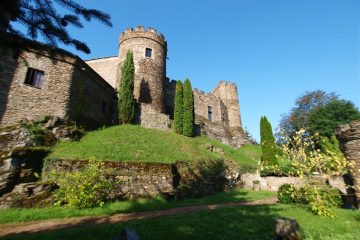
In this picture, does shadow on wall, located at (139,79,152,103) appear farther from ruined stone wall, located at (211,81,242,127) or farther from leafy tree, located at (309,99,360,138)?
leafy tree, located at (309,99,360,138)

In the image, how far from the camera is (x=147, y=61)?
25.9 meters

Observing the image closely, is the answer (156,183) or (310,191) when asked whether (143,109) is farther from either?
(310,191)

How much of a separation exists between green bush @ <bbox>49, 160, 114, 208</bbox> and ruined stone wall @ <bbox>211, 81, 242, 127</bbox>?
29.7 metres

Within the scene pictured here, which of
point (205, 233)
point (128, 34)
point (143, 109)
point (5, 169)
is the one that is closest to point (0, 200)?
point (5, 169)

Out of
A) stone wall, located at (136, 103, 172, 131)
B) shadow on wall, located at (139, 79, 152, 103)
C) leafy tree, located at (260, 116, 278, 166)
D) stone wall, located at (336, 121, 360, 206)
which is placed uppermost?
shadow on wall, located at (139, 79, 152, 103)

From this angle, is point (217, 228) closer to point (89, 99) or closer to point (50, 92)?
point (50, 92)

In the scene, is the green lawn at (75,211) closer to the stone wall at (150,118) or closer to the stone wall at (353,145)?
the stone wall at (353,145)

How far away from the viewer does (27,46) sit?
9.98 ft

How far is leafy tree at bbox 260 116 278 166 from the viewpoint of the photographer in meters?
22.1

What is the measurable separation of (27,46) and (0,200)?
8.91 meters

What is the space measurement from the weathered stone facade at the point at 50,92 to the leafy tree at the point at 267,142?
52.1 feet

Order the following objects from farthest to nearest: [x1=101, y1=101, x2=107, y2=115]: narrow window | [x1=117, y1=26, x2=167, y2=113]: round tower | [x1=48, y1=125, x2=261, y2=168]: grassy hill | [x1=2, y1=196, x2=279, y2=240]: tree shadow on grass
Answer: [x1=117, y1=26, x2=167, y2=113]: round tower, [x1=101, y1=101, x2=107, y2=115]: narrow window, [x1=48, y1=125, x2=261, y2=168]: grassy hill, [x1=2, y1=196, x2=279, y2=240]: tree shadow on grass

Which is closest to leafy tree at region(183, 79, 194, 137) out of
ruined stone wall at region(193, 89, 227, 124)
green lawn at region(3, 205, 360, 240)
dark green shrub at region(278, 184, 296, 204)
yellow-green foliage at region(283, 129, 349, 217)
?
ruined stone wall at region(193, 89, 227, 124)

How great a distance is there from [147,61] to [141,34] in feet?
11.2
